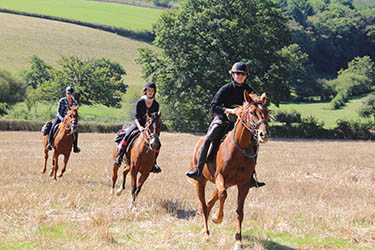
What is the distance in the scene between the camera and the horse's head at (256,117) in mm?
6195

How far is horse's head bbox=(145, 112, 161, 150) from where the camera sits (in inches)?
365

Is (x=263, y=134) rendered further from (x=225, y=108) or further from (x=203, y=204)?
(x=203, y=204)

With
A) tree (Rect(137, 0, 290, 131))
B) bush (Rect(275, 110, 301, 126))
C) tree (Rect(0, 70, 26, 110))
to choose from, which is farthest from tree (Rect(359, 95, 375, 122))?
tree (Rect(0, 70, 26, 110))

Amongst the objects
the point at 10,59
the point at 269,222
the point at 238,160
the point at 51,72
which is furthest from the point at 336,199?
the point at 10,59

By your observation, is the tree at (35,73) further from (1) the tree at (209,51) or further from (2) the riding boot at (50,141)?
(2) the riding boot at (50,141)

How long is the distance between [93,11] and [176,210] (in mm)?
98131

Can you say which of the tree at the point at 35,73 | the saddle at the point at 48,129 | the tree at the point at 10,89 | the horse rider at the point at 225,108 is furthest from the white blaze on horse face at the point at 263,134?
the tree at the point at 35,73

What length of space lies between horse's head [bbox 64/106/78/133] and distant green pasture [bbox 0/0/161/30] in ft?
269

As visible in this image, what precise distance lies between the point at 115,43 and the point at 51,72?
3046 cm

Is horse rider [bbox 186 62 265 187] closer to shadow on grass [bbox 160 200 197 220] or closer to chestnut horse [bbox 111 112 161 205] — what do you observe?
shadow on grass [bbox 160 200 197 220]

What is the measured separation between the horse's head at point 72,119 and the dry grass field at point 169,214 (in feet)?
5.60

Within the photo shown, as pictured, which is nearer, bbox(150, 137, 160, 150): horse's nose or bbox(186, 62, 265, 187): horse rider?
bbox(186, 62, 265, 187): horse rider

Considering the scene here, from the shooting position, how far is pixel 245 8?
3928cm

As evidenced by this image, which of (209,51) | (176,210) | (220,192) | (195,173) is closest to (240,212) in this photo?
(220,192)
